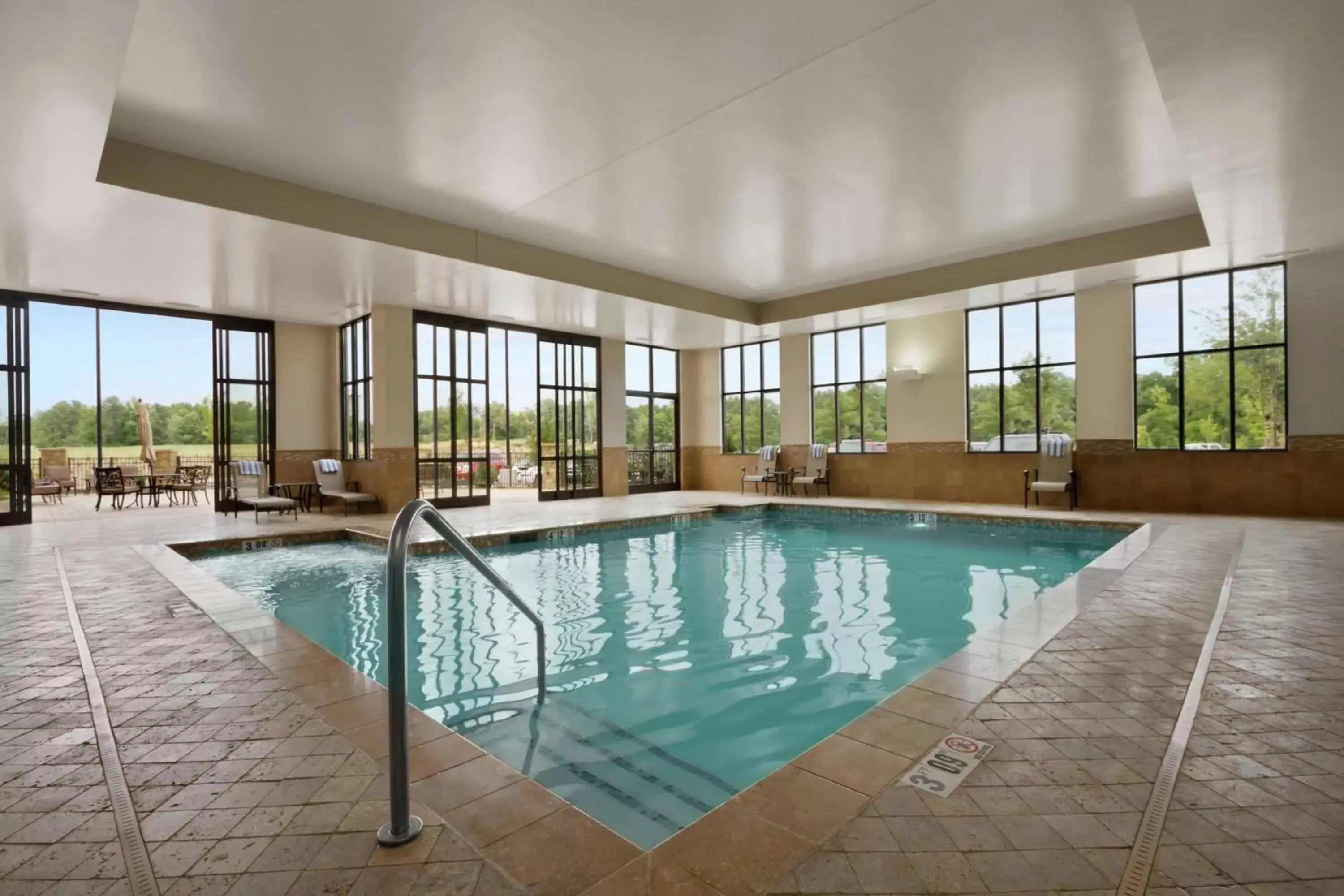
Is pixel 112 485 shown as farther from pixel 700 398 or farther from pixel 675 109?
pixel 675 109

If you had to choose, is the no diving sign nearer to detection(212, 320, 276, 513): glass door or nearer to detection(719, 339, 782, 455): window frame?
detection(212, 320, 276, 513): glass door

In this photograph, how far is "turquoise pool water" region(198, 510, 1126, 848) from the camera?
2.56m

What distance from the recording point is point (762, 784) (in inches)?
75.8

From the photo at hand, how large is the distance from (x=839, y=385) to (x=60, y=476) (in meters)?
14.4

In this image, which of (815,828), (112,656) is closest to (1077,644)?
(815,828)

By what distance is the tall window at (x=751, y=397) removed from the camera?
13.2 meters

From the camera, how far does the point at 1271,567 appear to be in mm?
4867

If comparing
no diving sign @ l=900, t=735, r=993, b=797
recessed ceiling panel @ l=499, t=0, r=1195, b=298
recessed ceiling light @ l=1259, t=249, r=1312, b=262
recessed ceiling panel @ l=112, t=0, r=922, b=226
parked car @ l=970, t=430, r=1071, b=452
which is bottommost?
no diving sign @ l=900, t=735, r=993, b=797

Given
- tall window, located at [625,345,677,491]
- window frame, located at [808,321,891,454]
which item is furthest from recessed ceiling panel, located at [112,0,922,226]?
tall window, located at [625,345,677,491]

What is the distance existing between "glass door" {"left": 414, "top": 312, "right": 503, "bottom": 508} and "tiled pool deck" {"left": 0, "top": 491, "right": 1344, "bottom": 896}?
648 centimetres

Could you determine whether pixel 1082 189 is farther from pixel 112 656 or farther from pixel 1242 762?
pixel 112 656

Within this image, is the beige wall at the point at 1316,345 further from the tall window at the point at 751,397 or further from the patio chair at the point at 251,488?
the patio chair at the point at 251,488

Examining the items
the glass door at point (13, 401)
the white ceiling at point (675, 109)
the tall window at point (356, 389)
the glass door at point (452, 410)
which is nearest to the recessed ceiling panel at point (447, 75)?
the white ceiling at point (675, 109)

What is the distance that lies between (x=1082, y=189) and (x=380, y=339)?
334 inches
